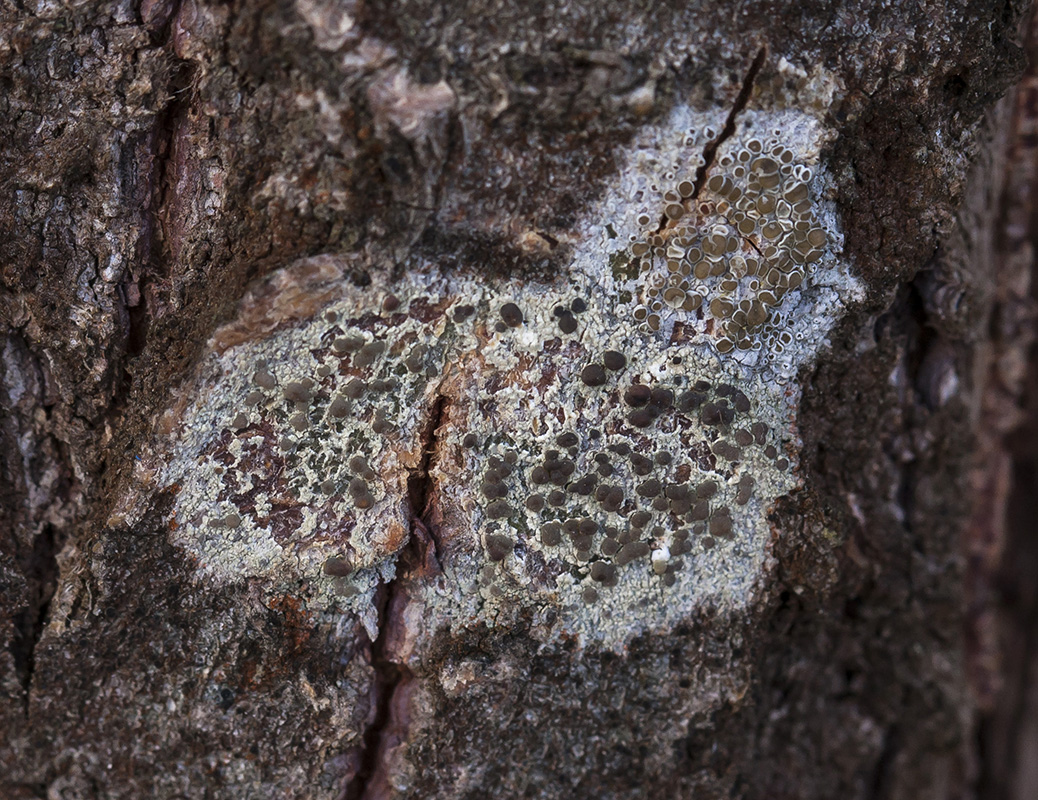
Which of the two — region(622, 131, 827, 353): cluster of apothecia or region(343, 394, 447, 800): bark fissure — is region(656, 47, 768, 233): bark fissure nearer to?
region(622, 131, 827, 353): cluster of apothecia

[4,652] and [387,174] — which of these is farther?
[4,652]

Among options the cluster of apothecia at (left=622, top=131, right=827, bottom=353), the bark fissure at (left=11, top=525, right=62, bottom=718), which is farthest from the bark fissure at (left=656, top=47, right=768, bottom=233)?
the bark fissure at (left=11, top=525, right=62, bottom=718)

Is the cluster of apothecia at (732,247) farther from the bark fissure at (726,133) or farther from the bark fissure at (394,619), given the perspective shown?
the bark fissure at (394,619)

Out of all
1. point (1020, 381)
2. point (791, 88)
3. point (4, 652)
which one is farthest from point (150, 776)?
point (1020, 381)

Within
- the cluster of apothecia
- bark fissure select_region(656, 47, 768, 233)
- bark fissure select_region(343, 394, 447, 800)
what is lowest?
bark fissure select_region(343, 394, 447, 800)

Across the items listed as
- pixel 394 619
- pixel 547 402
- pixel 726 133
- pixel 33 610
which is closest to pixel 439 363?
pixel 547 402

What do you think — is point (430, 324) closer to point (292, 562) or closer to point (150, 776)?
point (292, 562)
